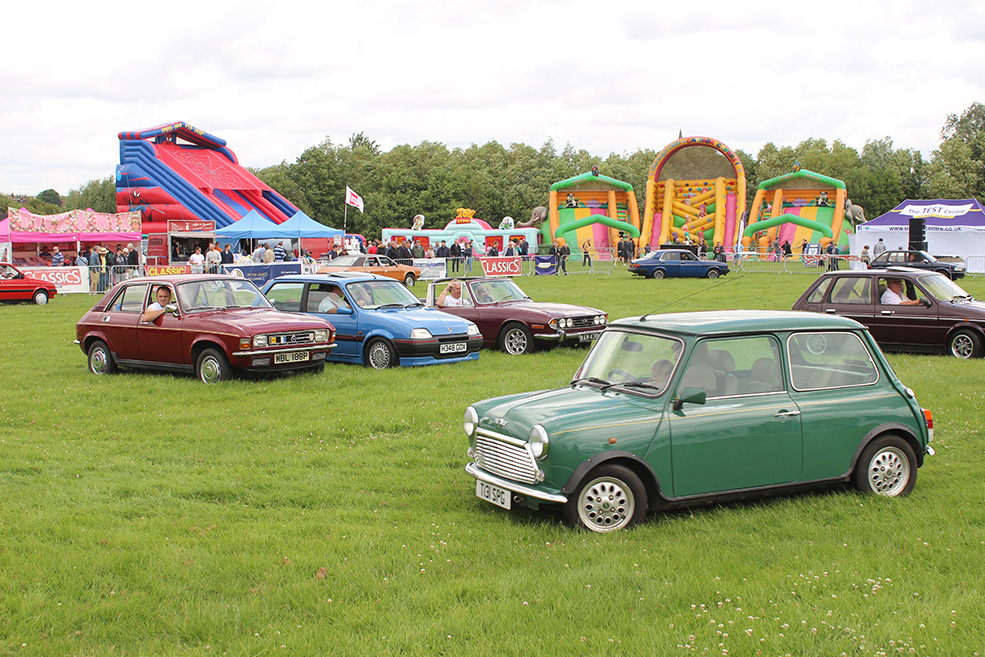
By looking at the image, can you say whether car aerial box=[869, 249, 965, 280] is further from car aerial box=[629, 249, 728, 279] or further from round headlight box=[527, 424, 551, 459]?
round headlight box=[527, 424, 551, 459]

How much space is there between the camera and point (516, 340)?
598 inches

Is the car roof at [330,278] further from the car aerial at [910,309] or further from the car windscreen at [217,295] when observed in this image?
the car aerial at [910,309]

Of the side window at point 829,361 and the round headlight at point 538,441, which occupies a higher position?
the side window at point 829,361

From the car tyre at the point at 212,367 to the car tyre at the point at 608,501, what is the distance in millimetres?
7503

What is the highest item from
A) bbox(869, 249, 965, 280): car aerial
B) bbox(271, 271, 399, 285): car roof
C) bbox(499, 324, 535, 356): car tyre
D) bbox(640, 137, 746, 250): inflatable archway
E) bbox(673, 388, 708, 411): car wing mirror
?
bbox(640, 137, 746, 250): inflatable archway

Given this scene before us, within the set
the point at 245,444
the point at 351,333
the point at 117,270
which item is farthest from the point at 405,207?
the point at 245,444

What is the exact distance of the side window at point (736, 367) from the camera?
20.2 feet

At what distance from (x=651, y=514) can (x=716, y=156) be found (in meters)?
50.7

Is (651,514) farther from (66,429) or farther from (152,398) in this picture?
(152,398)

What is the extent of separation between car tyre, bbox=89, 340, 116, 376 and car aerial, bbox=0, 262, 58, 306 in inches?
654

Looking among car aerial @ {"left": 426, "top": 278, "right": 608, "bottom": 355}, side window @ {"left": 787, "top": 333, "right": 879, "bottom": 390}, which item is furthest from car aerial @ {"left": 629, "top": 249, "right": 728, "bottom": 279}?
side window @ {"left": 787, "top": 333, "right": 879, "bottom": 390}

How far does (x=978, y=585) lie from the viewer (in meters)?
4.72

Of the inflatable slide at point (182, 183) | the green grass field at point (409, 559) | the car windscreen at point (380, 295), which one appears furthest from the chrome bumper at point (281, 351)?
the inflatable slide at point (182, 183)

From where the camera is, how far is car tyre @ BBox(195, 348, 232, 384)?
468 inches
